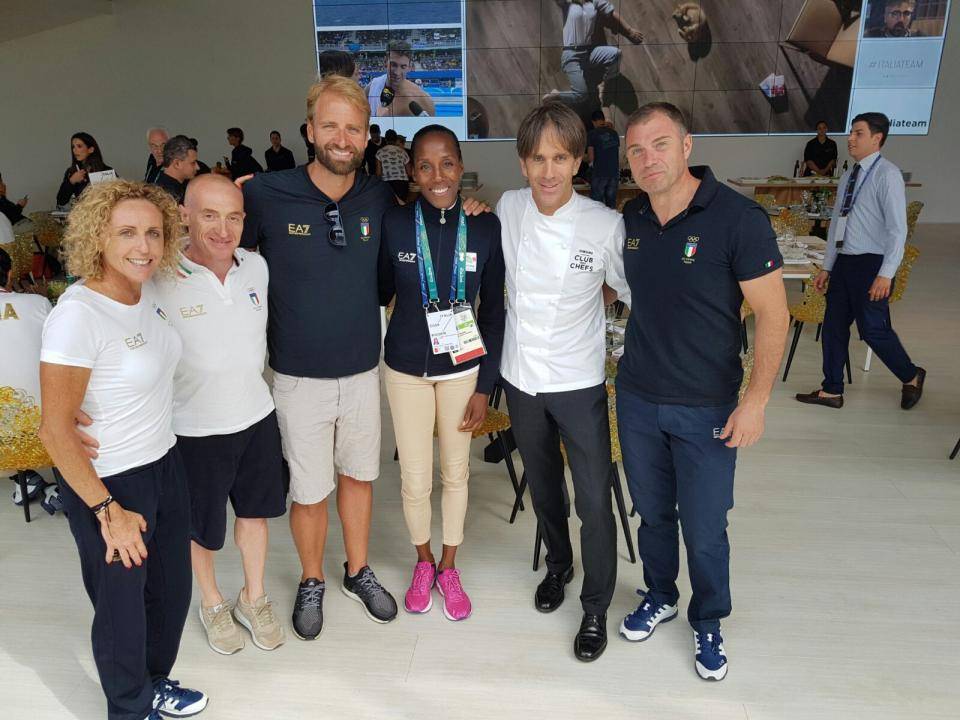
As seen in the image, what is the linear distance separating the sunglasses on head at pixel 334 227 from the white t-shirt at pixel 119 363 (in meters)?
0.56

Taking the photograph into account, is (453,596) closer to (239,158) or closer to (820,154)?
(239,158)

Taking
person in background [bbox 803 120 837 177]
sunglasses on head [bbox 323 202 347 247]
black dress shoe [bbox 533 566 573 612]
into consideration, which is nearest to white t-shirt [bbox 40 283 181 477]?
sunglasses on head [bbox 323 202 347 247]

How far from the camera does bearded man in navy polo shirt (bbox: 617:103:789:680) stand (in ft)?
6.39

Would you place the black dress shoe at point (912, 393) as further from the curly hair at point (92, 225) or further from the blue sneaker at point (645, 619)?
the curly hair at point (92, 225)

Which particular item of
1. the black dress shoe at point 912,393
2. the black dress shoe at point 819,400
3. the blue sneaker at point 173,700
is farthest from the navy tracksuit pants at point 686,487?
the black dress shoe at point 912,393

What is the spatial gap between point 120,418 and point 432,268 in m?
1.02

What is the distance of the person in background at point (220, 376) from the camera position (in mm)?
2012

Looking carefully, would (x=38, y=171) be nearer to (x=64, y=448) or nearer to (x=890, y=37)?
(x=64, y=448)

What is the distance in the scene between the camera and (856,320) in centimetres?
446

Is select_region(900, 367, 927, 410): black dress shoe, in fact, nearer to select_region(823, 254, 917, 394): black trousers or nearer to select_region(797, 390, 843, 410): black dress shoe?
select_region(823, 254, 917, 394): black trousers

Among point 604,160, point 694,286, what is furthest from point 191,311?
point 604,160

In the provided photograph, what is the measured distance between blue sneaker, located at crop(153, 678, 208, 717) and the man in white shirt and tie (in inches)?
48.3

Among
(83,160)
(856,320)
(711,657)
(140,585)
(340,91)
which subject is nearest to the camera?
(140,585)

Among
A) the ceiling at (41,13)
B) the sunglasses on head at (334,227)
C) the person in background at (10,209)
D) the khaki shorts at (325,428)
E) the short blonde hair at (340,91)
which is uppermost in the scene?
the ceiling at (41,13)
